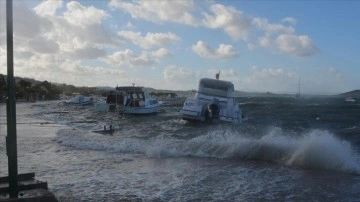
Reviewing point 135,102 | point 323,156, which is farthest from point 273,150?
point 135,102

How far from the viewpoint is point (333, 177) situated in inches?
500

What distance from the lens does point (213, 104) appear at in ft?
134

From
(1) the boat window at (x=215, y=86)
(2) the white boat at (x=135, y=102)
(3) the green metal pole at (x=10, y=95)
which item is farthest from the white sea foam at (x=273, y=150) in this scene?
(2) the white boat at (x=135, y=102)

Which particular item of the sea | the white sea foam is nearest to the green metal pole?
the sea

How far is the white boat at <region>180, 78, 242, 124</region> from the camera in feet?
132

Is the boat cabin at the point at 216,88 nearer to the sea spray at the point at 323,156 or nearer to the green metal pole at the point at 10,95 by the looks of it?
the sea spray at the point at 323,156

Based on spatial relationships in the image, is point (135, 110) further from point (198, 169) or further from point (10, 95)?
point (10, 95)

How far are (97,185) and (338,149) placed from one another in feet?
28.4

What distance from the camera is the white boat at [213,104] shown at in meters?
40.3

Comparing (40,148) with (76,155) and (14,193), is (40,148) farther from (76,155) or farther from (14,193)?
(14,193)

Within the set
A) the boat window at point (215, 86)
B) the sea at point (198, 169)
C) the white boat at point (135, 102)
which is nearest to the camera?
the sea at point (198, 169)

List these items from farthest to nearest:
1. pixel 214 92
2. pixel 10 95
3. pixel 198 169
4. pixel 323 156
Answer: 1. pixel 214 92
2. pixel 323 156
3. pixel 198 169
4. pixel 10 95

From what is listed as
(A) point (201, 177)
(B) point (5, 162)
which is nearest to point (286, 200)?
(A) point (201, 177)

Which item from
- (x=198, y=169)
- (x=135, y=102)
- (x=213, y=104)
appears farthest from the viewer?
(x=135, y=102)
